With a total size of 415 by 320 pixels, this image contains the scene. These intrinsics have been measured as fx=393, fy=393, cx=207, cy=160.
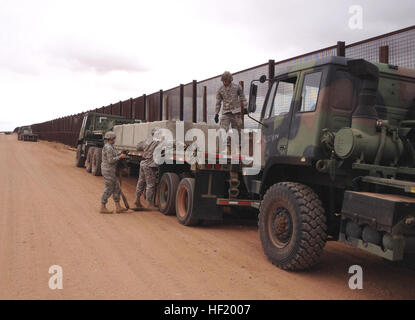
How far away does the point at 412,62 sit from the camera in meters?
6.88

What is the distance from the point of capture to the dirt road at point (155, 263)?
167 inches

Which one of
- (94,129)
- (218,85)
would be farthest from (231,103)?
(94,129)

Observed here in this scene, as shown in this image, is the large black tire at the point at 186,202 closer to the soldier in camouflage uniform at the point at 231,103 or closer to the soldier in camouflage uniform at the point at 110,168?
the soldier in camouflage uniform at the point at 231,103

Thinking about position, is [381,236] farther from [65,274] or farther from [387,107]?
[65,274]

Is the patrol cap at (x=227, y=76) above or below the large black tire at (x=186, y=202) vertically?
above

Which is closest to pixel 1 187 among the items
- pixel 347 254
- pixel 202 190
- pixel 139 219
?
pixel 139 219

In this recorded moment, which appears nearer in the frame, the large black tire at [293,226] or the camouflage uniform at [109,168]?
the large black tire at [293,226]

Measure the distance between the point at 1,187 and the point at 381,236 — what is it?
1056 cm

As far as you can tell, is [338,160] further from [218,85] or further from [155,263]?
[218,85]

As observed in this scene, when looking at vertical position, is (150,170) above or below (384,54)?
below

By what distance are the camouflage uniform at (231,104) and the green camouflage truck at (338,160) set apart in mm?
1998

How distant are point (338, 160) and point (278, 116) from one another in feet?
4.36

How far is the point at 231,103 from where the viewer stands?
26.2 feet

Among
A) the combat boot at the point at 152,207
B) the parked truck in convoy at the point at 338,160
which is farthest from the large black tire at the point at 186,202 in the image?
the parked truck in convoy at the point at 338,160
